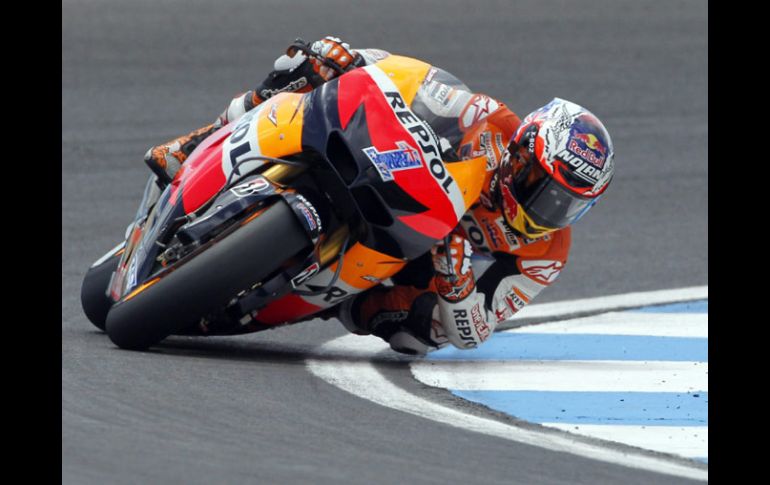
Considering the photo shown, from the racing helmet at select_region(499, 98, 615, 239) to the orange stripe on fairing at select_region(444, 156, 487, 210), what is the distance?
0.16 m

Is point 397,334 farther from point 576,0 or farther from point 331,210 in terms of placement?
point 576,0

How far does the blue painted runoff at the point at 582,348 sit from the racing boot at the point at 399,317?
0.24 meters

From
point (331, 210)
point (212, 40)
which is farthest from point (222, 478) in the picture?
point (212, 40)

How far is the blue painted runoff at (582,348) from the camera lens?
739 centimetres

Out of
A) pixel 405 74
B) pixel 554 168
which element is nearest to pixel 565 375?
pixel 554 168

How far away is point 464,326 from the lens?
6.97 m

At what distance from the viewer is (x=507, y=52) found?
51.0 ft

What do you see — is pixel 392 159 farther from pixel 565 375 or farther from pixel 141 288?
pixel 565 375

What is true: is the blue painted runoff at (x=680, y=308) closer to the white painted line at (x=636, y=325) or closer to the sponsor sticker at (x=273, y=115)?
the white painted line at (x=636, y=325)

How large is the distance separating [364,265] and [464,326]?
1.99ft

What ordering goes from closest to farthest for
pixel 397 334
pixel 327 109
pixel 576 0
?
pixel 327 109
pixel 397 334
pixel 576 0

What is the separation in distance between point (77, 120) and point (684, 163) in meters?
5.02

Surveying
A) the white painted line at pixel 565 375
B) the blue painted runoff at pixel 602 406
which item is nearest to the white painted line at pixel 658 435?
the blue painted runoff at pixel 602 406

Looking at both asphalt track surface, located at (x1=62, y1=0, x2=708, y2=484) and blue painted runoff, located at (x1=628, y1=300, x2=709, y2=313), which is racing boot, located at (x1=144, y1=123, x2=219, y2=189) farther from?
blue painted runoff, located at (x1=628, y1=300, x2=709, y2=313)
